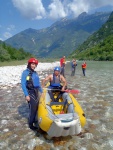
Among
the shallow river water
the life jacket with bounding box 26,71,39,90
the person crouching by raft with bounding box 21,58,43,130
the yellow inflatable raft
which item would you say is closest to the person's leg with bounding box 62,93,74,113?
A: the yellow inflatable raft

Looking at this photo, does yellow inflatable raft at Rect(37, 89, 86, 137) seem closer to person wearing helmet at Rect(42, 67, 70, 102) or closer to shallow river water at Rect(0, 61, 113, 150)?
shallow river water at Rect(0, 61, 113, 150)

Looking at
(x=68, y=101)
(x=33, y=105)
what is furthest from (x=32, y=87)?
(x=68, y=101)

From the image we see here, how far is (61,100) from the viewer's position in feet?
30.7

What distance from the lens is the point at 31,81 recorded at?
7777mm

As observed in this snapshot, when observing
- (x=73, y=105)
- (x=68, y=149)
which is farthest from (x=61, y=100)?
(x=68, y=149)

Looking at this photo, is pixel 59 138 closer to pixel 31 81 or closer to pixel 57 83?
pixel 31 81

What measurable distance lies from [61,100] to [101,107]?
3169mm

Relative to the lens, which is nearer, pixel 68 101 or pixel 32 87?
pixel 32 87

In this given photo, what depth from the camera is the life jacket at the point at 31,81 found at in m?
7.69

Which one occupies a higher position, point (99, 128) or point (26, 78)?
point (26, 78)

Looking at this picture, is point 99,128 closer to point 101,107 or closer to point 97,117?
point 97,117

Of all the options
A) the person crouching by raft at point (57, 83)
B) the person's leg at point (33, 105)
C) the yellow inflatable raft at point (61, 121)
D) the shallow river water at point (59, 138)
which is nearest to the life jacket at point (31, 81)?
the person's leg at point (33, 105)

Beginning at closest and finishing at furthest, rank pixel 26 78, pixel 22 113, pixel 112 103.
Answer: pixel 26 78 < pixel 22 113 < pixel 112 103

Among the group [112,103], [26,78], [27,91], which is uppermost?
[26,78]
